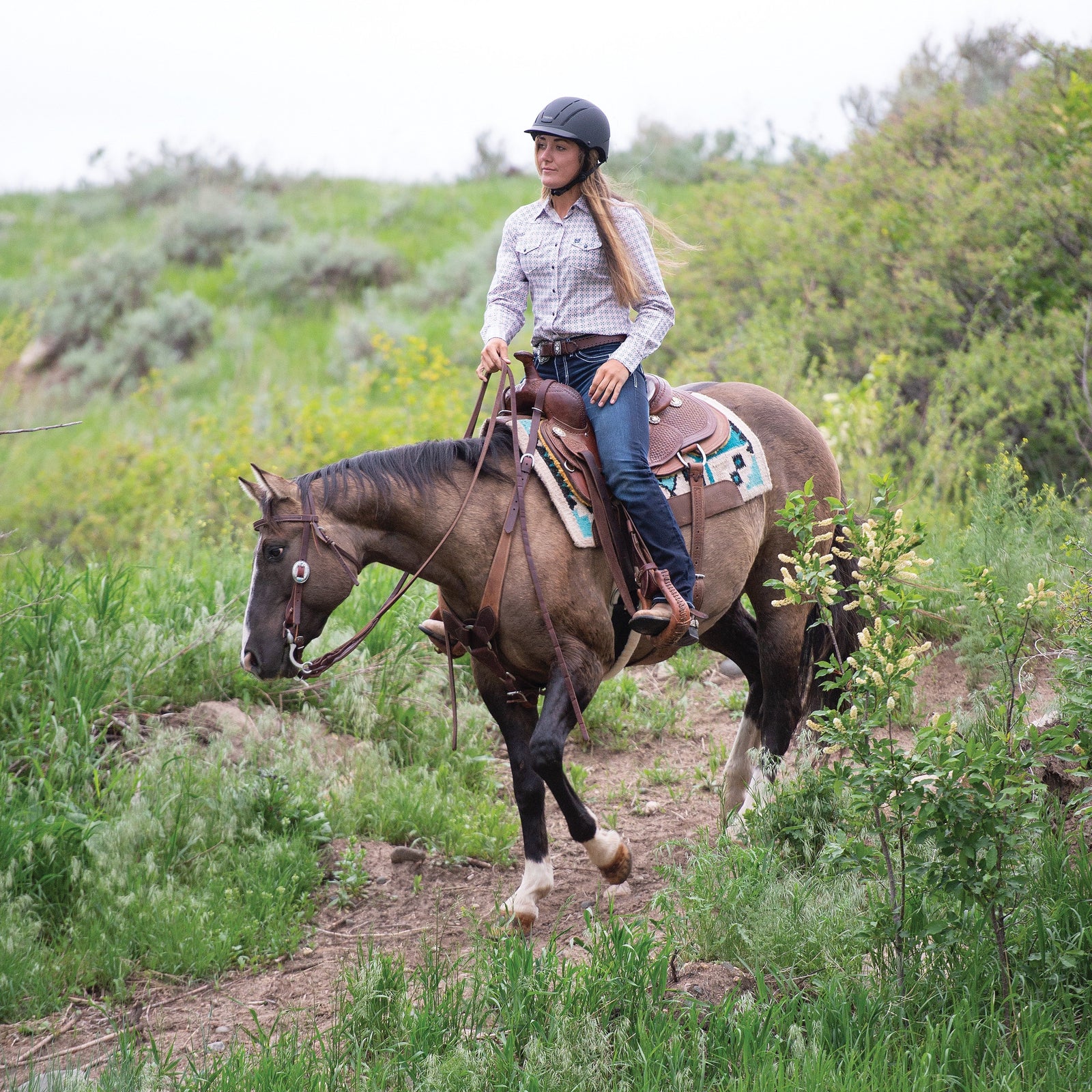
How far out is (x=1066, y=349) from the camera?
9281 mm

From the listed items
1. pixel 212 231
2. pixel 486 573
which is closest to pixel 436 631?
pixel 486 573

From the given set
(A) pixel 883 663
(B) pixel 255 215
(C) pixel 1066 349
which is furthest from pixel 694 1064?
(B) pixel 255 215

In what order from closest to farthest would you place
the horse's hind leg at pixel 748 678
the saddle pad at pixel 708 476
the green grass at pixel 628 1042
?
the green grass at pixel 628 1042
the saddle pad at pixel 708 476
the horse's hind leg at pixel 748 678

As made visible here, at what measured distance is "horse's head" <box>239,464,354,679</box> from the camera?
4.06 meters

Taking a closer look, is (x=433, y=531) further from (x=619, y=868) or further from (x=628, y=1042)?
(x=628, y=1042)

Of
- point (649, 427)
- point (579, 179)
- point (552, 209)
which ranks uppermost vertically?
point (579, 179)

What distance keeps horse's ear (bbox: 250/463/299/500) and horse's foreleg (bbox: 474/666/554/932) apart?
117cm

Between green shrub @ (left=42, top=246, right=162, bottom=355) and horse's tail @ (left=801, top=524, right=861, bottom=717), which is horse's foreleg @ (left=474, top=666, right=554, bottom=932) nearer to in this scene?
horse's tail @ (left=801, top=524, right=861, bottom=717)

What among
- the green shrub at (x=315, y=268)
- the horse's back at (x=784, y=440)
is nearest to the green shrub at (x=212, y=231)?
the green shrub at (x=315, y=268)

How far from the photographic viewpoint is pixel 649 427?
15.5 feet

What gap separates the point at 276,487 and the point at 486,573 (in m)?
0.93

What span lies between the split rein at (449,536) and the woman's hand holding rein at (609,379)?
25 centimetres

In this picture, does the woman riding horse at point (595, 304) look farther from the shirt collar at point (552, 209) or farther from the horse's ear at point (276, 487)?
the horse's ear at point (276, 487)

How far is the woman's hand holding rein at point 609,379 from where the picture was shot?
173 inches
